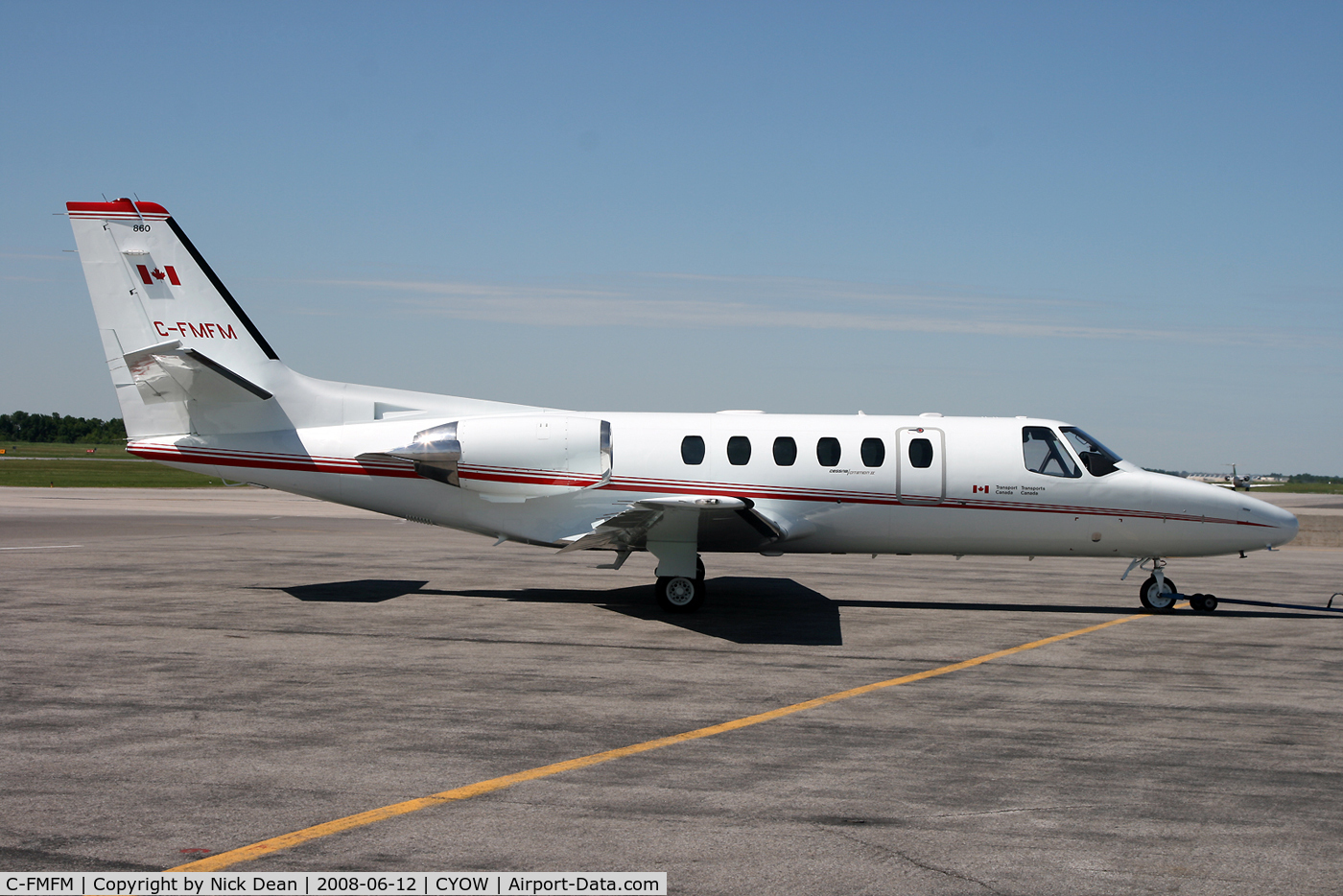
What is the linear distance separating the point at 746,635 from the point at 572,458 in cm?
387

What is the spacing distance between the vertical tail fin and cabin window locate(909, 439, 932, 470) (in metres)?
9.74

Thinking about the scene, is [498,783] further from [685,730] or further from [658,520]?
[658,520]

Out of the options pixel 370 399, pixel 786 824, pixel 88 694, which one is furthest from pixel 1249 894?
pixel 370 399

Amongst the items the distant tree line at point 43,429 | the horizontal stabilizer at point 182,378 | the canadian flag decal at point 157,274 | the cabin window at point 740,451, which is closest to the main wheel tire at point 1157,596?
the cabin window at point 740,451

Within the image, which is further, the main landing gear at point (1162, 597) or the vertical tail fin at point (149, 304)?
the main landing gear at point (1162, 597)

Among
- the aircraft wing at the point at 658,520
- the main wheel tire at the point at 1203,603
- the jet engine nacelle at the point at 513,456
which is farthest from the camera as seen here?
the main wheel tire at the point at 1203,603

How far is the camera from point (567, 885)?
483 centimetres

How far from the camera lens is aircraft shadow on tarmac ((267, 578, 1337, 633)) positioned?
13.4m

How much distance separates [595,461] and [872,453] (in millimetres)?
4148

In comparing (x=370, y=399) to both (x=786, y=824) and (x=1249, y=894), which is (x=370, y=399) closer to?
(x=786, y=824)

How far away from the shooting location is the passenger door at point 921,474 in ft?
48.8

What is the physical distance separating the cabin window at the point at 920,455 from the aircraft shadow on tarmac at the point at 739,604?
231 centimetres

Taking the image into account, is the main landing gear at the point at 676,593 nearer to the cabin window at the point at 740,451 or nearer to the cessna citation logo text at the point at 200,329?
the cabin window at the point at 740,451

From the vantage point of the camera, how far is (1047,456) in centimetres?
1517
